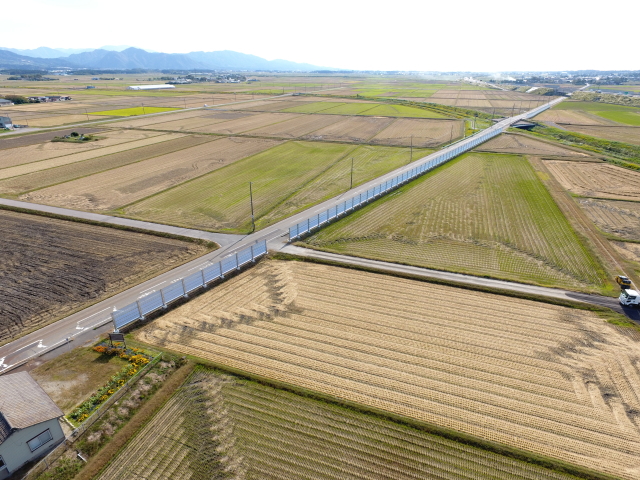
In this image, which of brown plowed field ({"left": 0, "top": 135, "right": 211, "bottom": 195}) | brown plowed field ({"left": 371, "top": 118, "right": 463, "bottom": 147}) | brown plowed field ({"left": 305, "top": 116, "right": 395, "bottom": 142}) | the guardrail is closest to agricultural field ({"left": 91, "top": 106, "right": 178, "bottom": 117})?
brown plowed field ({"left": 0, "top": 135, "right": 211, "bottom": 195})

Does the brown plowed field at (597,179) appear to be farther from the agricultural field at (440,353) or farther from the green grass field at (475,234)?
the agricultural field at (440,353)

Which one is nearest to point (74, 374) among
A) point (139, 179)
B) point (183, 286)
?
point (183, 286)

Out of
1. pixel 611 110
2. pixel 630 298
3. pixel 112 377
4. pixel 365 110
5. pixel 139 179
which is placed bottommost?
pixel 112 377

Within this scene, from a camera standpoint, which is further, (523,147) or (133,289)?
(523,147)

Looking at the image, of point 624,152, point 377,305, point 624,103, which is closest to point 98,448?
point 377,305

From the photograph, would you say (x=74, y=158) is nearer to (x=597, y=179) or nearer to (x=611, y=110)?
(x=597, y=179)

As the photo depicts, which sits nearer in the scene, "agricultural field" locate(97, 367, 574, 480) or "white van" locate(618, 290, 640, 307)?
"agricultural field" locate(97, 367, 574, 480)

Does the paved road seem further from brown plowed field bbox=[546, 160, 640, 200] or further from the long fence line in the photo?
brown plowed field bbox=[546, 160, 640, 200]
